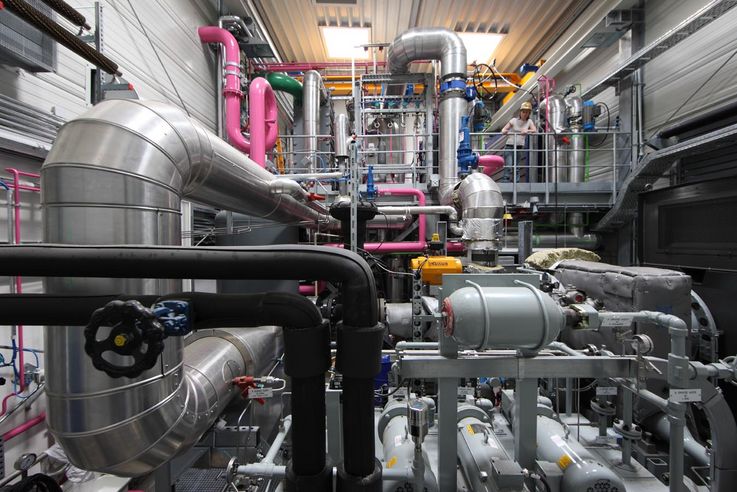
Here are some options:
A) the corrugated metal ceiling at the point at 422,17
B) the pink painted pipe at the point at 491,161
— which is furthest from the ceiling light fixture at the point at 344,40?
the pink painted pipe at the point at 491,161

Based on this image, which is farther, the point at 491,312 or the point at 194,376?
the point at 194,376

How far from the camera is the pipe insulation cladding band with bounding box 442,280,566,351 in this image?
91cm

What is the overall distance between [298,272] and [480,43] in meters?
5.66

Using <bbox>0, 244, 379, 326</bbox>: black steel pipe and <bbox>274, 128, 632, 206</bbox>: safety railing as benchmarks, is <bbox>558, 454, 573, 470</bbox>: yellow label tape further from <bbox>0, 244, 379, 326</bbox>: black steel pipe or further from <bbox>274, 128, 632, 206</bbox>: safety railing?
<bbox>274, 128, 632, 206</bbox>: safety railing

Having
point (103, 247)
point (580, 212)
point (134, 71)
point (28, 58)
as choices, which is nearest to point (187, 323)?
point (103, 247)

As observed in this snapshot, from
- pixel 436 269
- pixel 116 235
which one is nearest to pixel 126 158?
pixel 116 235

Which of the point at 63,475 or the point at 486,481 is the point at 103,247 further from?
the point at 63,475

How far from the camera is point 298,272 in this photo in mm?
477

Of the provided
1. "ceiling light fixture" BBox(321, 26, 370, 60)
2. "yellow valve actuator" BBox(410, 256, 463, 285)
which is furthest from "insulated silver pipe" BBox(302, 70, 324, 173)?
"yellow valve actuator" BBox(410, 256, 463, 285)

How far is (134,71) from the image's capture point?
85.9 inches

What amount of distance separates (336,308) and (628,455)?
62.6 inches

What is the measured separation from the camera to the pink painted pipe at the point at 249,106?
2658mm

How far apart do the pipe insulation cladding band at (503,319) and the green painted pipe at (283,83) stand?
4.49 m

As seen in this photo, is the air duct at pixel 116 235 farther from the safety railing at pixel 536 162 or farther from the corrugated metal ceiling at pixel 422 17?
the corrugated metal ceiling at pixel 422 17
